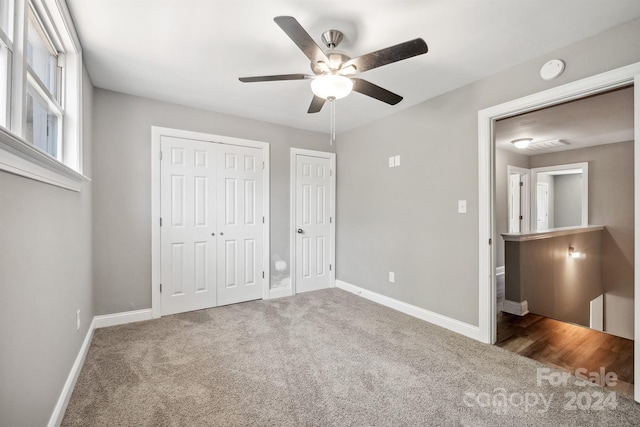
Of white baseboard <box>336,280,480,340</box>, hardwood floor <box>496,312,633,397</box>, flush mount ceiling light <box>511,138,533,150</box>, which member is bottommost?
hardwood floor <box>496,312,633,397</box>

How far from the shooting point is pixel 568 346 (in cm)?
251

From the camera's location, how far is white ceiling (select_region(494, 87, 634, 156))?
3.06 metres

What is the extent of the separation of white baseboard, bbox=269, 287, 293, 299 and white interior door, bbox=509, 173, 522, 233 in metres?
4.67

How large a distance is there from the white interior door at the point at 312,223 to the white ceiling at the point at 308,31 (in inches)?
58.3

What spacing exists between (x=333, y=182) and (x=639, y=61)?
128 inches

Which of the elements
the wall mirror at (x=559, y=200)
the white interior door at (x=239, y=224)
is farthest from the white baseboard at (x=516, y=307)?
the wall mirror at (x=559, y=200)

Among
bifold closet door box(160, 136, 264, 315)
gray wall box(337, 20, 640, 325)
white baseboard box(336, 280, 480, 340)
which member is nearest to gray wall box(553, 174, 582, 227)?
gray wall box(337, 20, 640, 325)

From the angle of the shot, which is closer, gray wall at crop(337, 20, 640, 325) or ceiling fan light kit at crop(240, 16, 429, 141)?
ceiling fan light kit at crop(240, 16, 429, 141)

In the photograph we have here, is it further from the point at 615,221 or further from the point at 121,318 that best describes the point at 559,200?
the point at 121,318

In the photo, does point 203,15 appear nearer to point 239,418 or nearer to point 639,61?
point 239,418

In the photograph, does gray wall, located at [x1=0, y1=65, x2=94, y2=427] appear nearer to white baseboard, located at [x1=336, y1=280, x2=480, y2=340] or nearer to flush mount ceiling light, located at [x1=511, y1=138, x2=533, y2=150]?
white baseboard, located at [x1=336, y1=280, x2=480, y2=340]

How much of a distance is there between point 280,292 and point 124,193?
2231 mm

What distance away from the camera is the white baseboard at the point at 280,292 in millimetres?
3855

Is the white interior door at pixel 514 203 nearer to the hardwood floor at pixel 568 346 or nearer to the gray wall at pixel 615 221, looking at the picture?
the gray wall at pixel 615 221
